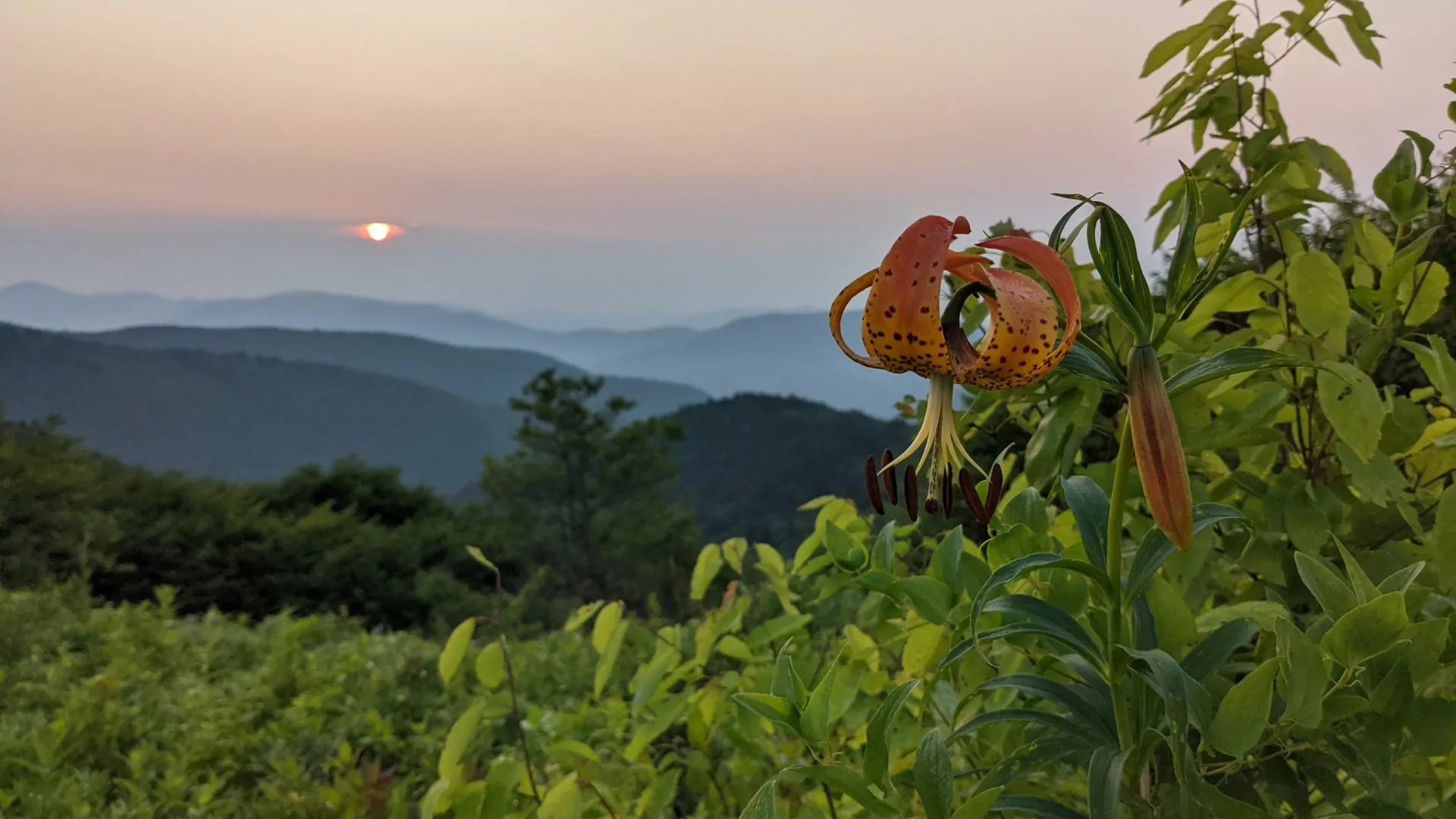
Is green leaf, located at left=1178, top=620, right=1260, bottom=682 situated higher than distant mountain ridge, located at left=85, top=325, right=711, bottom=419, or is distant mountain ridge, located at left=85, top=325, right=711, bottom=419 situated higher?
distant mountain ridge, located at left=85, top=325, right=711, bottom=419

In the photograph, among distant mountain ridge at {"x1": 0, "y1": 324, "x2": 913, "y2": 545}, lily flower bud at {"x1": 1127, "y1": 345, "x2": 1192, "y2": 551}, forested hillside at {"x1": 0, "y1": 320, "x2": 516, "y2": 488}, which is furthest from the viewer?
forested hillside at {"x1": 0, "y1": 320, "x2": 516, "y2": 488}

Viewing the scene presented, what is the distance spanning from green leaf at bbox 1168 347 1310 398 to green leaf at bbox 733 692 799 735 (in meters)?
0.29

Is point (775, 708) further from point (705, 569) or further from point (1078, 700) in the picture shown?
point (705, 569)

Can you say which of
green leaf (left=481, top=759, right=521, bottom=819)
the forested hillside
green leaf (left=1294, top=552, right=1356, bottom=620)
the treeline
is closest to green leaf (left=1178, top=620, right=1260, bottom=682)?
green leaf (left=1294, top=552, right=1356, bottom=620)

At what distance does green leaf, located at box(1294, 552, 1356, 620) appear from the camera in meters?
0.44

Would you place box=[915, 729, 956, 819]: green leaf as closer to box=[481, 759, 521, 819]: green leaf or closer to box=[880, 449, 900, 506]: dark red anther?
box=[880, 449, 900, 506]: dark red anther

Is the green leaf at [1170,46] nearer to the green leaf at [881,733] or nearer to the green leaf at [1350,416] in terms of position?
the green leaf at [1350,416]

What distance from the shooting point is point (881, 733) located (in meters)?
0.44

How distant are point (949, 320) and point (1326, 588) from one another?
10.2 inches

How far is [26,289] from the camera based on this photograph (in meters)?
15.3

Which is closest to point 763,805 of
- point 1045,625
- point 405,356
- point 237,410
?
point 1045,625

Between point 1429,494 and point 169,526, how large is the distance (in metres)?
5.65

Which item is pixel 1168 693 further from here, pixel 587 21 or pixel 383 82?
pixel 383 82

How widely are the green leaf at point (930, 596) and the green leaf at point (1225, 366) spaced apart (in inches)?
8.7
